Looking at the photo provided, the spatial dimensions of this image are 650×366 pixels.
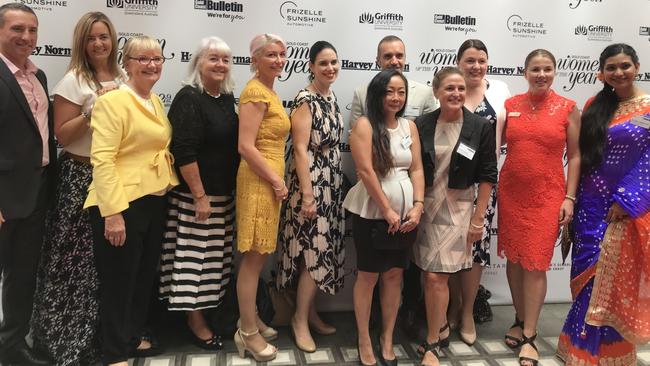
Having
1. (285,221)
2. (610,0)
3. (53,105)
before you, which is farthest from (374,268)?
(610,0)

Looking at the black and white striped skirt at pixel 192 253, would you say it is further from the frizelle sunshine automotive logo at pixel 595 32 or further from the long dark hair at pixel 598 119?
the frizelle sunshine automotive logo at pixel 595 32

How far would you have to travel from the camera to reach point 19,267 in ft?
7.70

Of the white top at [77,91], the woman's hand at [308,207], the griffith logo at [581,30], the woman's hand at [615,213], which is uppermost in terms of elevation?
the griffith logo at [581,30]

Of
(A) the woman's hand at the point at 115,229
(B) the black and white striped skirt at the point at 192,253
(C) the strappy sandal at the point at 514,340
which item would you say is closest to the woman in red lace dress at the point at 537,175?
(C) the strappy sandal at the point at 514,340

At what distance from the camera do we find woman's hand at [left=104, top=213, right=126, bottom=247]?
2.10 m

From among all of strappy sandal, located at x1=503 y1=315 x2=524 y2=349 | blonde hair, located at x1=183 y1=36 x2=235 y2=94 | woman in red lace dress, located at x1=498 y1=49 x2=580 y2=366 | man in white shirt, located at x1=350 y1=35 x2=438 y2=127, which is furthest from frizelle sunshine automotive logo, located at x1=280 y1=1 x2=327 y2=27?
strappy sandal, located at x1=503 y1=315 x2=524 y2=349

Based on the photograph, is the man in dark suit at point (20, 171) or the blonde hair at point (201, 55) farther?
the blonde hair at point (201, 55)

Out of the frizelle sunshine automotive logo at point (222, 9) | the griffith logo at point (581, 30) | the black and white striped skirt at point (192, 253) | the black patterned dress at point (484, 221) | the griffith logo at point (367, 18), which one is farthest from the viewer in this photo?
the griffith logo at point (581, 30)

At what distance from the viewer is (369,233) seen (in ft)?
7.91

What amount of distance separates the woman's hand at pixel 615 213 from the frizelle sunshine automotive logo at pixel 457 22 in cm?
157

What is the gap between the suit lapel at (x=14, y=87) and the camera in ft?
6.96

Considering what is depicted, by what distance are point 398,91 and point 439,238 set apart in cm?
80

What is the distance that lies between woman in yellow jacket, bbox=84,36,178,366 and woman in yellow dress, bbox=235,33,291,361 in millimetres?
377

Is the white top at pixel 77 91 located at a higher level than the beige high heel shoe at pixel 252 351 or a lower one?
higher
